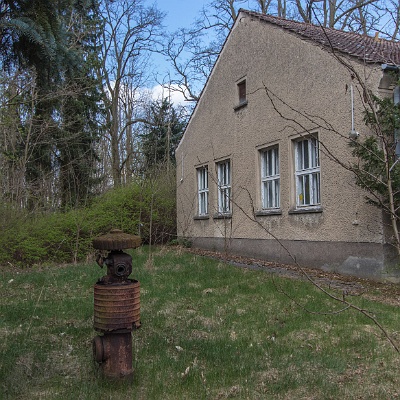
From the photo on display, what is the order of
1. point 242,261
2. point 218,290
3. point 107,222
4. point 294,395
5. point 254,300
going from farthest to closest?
1. point 107,222
2. point 242,261
3. point 218,290
4. point 254,300
5. point 294,395

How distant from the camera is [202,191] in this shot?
1716cm

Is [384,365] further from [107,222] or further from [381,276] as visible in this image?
[107,222]

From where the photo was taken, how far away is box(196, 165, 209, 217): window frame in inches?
666

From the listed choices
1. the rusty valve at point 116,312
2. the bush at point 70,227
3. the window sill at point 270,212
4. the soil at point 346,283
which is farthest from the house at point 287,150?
the rusty valve at point 116,312

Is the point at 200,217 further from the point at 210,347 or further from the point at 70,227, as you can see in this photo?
the point at 210,347

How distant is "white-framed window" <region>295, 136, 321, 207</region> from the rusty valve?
765cm

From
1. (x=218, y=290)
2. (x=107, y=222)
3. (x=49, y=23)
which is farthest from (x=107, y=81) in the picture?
(x=49, y=23)

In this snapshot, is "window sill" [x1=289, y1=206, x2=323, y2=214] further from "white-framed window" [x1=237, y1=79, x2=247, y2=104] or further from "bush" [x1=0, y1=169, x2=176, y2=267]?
"white-framed window" [x1=237, y1=79, x2=247, y2=104]

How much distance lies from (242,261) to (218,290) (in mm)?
4669

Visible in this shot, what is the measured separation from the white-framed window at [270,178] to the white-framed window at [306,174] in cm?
101

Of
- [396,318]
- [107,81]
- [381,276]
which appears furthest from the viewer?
[107,81]

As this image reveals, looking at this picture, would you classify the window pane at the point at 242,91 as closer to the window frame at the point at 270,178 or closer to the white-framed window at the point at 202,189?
the window frame at the point at 270,178

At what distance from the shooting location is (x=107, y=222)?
16594 millimetres

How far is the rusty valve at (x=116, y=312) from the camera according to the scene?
398 centimetres
